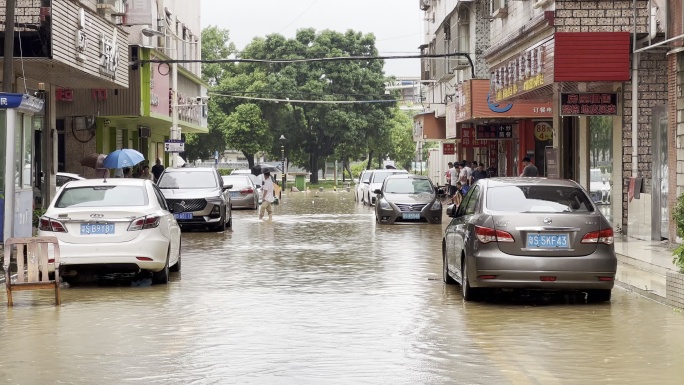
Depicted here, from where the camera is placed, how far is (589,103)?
25.8 m

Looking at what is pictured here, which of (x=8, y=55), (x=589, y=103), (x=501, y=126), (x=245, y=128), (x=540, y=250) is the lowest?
(x=540, y=250)

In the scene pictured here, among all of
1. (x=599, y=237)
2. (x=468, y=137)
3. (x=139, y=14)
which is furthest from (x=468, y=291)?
(x=468, y=137)

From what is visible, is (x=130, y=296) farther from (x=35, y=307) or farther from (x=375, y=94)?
(x=375, y=94)

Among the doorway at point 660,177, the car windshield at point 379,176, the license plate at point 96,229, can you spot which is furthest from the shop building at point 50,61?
the car windshield at point 379,176

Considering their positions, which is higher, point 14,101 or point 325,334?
point 14,101

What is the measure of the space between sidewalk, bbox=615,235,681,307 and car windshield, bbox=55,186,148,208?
6.46 m

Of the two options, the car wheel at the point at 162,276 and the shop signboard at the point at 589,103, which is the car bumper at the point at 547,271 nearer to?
the car wheel at the point at 162,276

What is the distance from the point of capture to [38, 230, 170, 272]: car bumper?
15602 millimetres

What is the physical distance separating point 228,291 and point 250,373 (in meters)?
6.35

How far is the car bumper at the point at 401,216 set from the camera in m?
33.6

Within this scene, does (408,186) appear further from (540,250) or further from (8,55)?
(540,250)

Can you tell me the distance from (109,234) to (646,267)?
7915 millimetres

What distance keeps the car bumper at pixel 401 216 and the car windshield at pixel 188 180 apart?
507 cm

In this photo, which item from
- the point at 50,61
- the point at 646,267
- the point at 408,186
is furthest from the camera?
the point at 408,186
